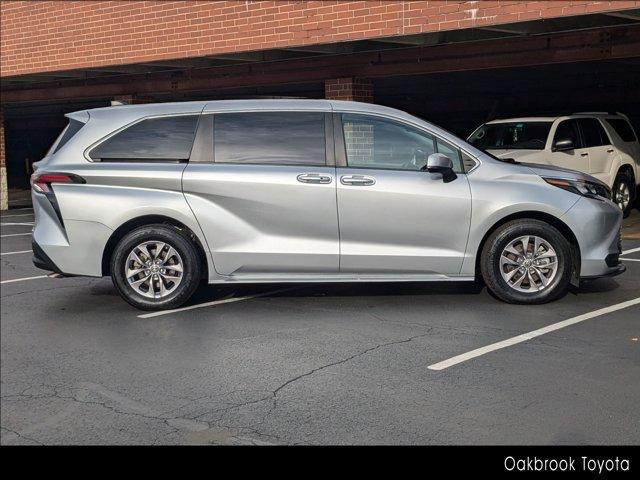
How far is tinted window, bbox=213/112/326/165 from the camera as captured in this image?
8.18 meters

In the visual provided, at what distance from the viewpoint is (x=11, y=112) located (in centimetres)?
3550

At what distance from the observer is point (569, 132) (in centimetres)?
1502

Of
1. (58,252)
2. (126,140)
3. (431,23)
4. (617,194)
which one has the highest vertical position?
(431,23)

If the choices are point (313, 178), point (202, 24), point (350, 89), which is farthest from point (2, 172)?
point (313, 178)

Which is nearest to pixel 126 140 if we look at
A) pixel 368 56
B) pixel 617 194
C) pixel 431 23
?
pixel 431 23

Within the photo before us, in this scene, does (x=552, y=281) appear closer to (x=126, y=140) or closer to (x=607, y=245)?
(x=607, y=245)

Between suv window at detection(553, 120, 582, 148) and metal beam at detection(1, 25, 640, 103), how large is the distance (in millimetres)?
1505

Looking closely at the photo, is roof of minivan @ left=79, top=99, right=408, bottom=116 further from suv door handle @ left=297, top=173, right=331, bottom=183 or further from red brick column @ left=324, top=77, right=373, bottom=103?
red brick column @ left=324, top=77, right=373, bottom=103

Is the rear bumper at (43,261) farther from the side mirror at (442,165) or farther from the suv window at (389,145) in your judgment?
the side mirror at (442,165)

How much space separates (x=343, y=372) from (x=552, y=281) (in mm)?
2912

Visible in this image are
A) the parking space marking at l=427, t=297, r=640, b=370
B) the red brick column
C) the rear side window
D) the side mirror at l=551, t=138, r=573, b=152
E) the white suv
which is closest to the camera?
the parking space marking at l=427, t=297, r=640, b=370

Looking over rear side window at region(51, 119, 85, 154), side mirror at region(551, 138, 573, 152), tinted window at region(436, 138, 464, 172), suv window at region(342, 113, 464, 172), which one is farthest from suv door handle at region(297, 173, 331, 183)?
side mirror at region(551, 138, 573, 152)

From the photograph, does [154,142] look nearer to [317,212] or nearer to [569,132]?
[317,212]

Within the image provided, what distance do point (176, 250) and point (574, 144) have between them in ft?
30.2
